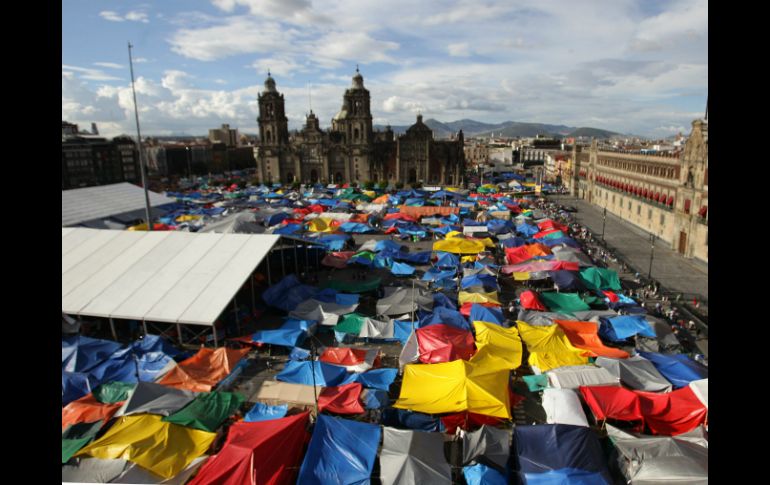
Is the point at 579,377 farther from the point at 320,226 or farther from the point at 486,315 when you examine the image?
the point at 320,226

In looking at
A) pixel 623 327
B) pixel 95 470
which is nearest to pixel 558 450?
pixel 623 327

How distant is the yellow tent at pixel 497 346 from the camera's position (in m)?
16.1

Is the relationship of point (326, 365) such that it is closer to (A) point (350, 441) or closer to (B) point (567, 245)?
(A) point (350, 441)

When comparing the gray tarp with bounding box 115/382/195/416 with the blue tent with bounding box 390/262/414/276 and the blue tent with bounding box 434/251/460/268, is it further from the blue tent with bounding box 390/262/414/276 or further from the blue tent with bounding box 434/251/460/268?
the blue tent with bounding box 434/251/460/268

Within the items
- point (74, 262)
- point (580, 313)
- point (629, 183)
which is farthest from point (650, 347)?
point (629, 183)

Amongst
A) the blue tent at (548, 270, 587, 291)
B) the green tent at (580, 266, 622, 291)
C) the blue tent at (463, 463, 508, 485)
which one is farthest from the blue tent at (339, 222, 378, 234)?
the blue tent at (463, 463, 508, 485)

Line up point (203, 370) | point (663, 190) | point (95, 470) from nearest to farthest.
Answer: point (95, 470), point (203, 370), point (663, 190)

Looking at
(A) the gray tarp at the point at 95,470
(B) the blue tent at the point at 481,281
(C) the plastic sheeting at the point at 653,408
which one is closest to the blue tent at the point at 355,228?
(B) the blue tent at the point at 481,281

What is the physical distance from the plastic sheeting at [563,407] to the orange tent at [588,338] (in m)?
4.01

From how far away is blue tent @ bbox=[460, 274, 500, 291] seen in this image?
24.5 meters

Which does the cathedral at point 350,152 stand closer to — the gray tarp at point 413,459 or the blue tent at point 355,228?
the blue tent at point 355,228

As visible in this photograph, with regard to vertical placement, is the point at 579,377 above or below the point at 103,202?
below

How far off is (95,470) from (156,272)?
39.4 feet

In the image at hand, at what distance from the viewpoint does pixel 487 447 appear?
39.2 ft
